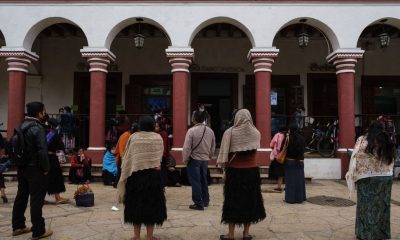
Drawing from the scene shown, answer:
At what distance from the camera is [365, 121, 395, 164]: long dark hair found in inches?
187

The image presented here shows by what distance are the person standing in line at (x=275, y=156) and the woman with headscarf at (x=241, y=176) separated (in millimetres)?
3386

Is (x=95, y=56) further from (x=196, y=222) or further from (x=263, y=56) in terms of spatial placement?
(x=196, y=222)

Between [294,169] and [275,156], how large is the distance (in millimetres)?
876

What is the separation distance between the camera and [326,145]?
11.5 meters

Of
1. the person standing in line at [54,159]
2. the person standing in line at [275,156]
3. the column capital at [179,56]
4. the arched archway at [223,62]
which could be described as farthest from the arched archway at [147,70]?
the person standing in line at [54,159]

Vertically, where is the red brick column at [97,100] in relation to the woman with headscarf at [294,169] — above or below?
above

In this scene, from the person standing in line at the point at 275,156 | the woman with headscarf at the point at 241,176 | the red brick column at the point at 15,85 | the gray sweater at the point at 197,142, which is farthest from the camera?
the red brick column at the point at 15,85

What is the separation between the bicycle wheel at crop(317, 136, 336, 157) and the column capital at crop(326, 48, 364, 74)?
197 cm

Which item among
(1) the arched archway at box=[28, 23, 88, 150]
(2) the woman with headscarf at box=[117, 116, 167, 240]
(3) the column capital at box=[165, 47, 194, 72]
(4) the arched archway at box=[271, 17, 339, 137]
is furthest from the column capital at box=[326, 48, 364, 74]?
(1) the arched archway at box=[28, 23, 88, 150]

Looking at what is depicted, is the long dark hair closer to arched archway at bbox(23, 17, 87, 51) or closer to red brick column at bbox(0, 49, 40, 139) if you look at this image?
arched archway at bbox(23, 17, 87, 51)

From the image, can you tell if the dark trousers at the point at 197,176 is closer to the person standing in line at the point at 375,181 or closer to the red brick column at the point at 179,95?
the person standing in line at the point at 375,181

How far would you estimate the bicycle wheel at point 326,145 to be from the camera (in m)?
11.2

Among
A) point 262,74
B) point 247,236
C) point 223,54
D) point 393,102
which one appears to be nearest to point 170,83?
point 223,54

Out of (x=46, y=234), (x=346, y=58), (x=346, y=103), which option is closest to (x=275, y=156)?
(x=346, y=103)
